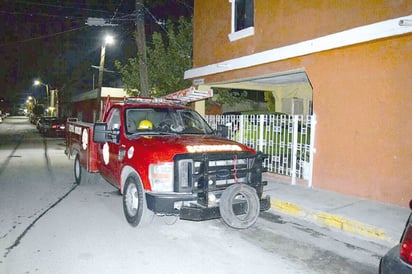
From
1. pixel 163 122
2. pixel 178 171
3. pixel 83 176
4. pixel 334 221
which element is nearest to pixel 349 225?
pixel 334 221

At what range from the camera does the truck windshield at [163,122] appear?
671 cm

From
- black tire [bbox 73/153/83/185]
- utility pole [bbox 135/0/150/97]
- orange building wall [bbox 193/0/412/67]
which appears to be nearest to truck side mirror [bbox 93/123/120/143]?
black tire [bbox 73/153/83/185]

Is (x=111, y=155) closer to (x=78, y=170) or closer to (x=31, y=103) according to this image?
(x=78, y=170)

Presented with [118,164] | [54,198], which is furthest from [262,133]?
[54,198]

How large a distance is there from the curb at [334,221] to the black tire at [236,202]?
1688 millimetres

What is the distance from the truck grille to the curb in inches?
79.5

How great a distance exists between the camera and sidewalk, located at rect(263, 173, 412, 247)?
5.77 meters

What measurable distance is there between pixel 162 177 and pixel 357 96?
4.66m

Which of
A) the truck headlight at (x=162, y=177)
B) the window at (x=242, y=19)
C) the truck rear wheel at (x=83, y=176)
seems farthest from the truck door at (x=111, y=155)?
the window at (x=242, y=19)

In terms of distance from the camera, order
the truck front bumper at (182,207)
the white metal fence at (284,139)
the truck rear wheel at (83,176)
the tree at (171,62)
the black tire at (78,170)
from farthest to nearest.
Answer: the tree at (171,62) → the black tire at (78,170) → the truck rear wheel at (83,176) → the white metal fence at (284,139) → the truck front bumper at (182,207)

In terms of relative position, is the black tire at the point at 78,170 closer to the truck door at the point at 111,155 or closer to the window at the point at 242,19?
the truck door at the point at 111,155

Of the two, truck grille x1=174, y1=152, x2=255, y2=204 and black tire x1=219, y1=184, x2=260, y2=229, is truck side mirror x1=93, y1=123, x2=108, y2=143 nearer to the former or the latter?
truck grille x1=174, y1=152, x2=255, y2=204

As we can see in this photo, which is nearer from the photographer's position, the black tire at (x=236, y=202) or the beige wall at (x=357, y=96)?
the black tire at (x=236, y=202)

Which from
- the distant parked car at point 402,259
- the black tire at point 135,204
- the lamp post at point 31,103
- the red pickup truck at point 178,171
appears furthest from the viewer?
the lamp post at point 31,103
